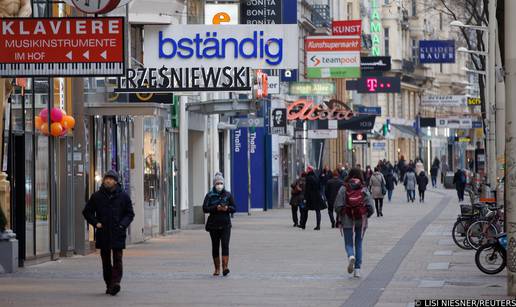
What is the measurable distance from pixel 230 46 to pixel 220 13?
13679mm

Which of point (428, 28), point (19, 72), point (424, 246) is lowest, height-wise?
point (424, 246)

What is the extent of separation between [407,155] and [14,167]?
95384 millimetres

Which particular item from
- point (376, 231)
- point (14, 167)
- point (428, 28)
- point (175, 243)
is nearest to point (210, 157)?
point (376, 231)

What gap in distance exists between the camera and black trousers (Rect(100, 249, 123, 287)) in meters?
21.2

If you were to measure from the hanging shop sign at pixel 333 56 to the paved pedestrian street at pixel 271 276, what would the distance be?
12821 millimetres

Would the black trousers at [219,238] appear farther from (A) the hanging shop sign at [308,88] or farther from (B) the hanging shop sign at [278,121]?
(A) the hanging shop sign at [308,88]

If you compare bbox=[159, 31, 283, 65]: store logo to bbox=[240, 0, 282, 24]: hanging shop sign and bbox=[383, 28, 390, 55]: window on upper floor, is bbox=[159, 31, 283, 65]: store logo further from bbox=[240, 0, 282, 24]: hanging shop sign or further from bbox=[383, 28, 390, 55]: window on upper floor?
bbox=[383, 28, 390, 55]: window on upper floor

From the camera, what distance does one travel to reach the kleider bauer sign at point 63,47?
19.7 meters

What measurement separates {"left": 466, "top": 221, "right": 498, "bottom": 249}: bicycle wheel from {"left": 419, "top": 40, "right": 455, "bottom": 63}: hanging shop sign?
3967 centimetres

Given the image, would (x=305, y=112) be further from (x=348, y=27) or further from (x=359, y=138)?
(x=359, y=138)

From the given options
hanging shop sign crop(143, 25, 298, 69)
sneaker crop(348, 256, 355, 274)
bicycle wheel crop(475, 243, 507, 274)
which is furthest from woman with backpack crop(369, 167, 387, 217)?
sneaker crop(348, 256, 355, 274)

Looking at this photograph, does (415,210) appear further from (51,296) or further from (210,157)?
(51,296)

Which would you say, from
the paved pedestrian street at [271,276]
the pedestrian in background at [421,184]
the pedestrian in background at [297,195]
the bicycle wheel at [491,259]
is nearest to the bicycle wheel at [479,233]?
the paved pedestrian street at [271,276]

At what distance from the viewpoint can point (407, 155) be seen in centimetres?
12138
